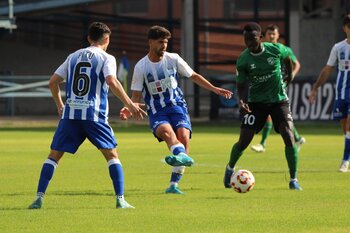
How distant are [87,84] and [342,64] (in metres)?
6.86

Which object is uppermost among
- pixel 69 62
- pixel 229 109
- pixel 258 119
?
pixel 69 62

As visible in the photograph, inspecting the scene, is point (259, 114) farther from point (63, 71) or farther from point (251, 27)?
point (63, 71)

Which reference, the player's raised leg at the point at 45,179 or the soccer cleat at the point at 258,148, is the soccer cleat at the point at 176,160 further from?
the soccer cleat at the point at 258,148

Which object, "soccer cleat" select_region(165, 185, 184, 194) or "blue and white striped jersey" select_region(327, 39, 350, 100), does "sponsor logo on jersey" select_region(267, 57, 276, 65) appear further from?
"blue and white striped jersey" select_region(327, 39, 350, 100)

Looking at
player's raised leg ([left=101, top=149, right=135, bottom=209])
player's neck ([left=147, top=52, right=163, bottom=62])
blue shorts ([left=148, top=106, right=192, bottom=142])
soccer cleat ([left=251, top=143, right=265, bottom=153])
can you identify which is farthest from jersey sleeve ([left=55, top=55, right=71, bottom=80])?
soccer cleat ([left=251, top=143, right=265, bottom=153])

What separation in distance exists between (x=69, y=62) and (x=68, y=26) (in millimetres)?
35563

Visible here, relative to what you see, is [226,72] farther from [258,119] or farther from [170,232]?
[170,232]

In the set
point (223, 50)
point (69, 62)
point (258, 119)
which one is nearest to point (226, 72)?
point (223, 50)

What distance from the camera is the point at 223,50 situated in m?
47.2

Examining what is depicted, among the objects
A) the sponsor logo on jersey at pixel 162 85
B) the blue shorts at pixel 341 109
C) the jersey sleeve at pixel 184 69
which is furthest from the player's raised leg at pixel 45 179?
the blue shorts at pixel 341 109

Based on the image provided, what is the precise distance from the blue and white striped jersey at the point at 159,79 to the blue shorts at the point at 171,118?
0.06 m

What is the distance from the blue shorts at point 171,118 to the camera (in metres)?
14.9

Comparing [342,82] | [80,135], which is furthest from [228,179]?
[342,82]

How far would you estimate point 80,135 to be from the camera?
13.1 meters
